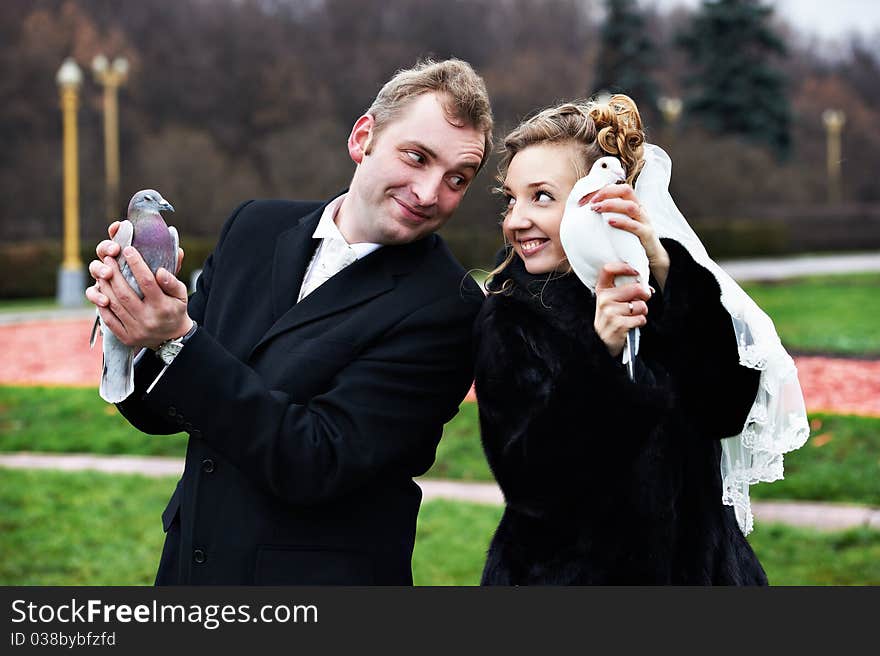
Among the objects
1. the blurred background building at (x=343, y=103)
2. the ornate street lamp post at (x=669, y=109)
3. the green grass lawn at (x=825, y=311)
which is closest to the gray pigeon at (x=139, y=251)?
the green grass lawn at (x=825, y=311)

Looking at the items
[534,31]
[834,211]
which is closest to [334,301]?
[834,211]

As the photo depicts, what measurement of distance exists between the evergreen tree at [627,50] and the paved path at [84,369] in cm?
2857

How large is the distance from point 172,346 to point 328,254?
0.49 meters

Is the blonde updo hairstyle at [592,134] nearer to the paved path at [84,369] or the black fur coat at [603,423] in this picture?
the black fur coat at [603,423]

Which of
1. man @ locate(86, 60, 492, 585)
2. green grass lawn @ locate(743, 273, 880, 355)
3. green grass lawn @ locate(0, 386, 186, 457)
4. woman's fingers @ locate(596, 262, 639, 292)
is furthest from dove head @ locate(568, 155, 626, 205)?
green grass lawn @ locate(743, 273, 880, 355)

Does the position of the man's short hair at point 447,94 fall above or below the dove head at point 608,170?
above

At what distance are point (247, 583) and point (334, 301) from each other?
65 centimetres

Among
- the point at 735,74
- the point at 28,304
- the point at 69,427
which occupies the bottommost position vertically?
the point at 28,304

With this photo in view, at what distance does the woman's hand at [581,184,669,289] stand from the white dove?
11 mm

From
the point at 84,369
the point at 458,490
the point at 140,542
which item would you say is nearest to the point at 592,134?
the point at 140,542

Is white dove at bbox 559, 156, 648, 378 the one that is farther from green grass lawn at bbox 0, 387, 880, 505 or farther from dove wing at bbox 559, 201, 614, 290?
green grass lawn at bbox 0, 387, 880, 505

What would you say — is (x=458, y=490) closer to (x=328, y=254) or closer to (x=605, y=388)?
(x=328, y=254)

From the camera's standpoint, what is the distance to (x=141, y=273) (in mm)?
2148

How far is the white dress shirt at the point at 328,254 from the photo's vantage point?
8.38 ft
